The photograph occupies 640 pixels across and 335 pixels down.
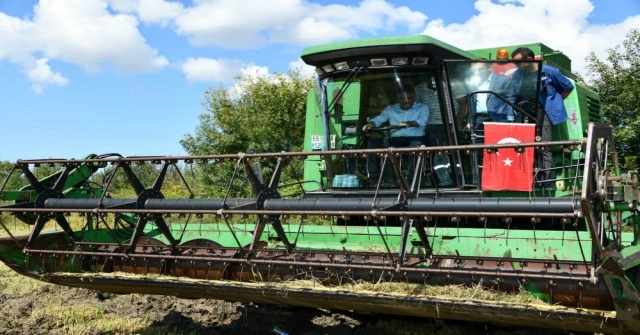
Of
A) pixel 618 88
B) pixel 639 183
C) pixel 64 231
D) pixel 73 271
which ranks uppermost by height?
pixel 618 88

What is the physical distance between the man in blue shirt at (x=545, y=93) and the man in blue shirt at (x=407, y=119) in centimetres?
82

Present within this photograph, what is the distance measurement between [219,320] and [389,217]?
8.07 ft

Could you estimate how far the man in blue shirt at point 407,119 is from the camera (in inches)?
204

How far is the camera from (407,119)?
17.1ft

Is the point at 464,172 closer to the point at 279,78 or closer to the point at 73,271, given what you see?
the point at 73,271

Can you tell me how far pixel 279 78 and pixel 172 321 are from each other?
1679 cm

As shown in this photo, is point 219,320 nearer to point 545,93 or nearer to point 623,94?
point 545,93

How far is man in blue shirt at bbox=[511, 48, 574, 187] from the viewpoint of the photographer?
514cm

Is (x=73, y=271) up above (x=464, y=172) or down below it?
below

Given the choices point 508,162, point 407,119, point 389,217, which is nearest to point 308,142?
point 407,119

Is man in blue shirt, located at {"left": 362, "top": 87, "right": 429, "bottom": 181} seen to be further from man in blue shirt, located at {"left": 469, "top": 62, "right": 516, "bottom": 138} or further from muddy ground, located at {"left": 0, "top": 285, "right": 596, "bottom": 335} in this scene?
muddy ground, located at {"left": 0, "top": 285, "right": 596, "bottom": 335}

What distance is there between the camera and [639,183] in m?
3.90

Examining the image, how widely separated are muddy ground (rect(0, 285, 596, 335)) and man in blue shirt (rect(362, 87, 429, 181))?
4.30 feet

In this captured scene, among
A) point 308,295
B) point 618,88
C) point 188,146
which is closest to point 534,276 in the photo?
point 308,295
